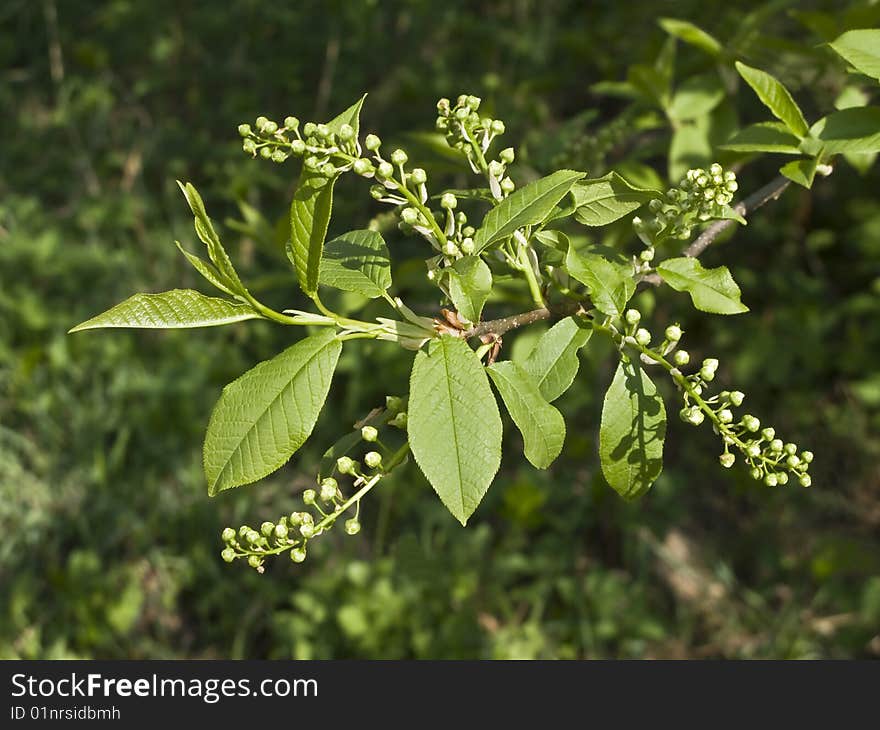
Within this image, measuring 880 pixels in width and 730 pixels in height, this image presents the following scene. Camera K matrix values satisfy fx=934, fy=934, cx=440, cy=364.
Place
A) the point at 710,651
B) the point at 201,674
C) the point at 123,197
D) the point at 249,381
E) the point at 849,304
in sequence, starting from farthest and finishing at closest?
the point at 123,197, the point at 849,304, the point at 710,651, the point at 201,674, the point at 249,381

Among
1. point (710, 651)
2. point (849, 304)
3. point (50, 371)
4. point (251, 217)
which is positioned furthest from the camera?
point (50, 371)

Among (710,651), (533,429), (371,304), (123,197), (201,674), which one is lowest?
(710,651)

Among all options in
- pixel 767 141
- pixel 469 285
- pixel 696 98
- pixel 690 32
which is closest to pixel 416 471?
pixel 696 98

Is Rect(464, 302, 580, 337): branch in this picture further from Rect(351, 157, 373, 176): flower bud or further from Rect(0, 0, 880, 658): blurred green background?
Rect(0, 0, 880, 658): blurred green background

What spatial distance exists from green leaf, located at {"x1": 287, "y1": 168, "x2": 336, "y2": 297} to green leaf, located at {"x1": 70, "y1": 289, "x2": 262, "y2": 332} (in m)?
0.10

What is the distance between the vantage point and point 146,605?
297 centimetres

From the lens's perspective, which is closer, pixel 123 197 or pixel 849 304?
pixel 849 304

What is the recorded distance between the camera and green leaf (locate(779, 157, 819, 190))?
1281mm

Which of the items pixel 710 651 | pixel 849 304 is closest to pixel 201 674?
pixel 710 651

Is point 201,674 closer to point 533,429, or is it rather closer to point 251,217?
point 251,217

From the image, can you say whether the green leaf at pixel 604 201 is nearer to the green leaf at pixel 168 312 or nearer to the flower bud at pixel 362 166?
the flower bud at pixel 362 166

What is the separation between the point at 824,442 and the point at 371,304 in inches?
85.6

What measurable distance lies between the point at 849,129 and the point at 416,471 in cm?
206

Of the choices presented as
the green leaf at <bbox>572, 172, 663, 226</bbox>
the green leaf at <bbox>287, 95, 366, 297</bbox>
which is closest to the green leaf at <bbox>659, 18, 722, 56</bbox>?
the green leaf at <bbox>572, 172, 663, 226</bbox>
